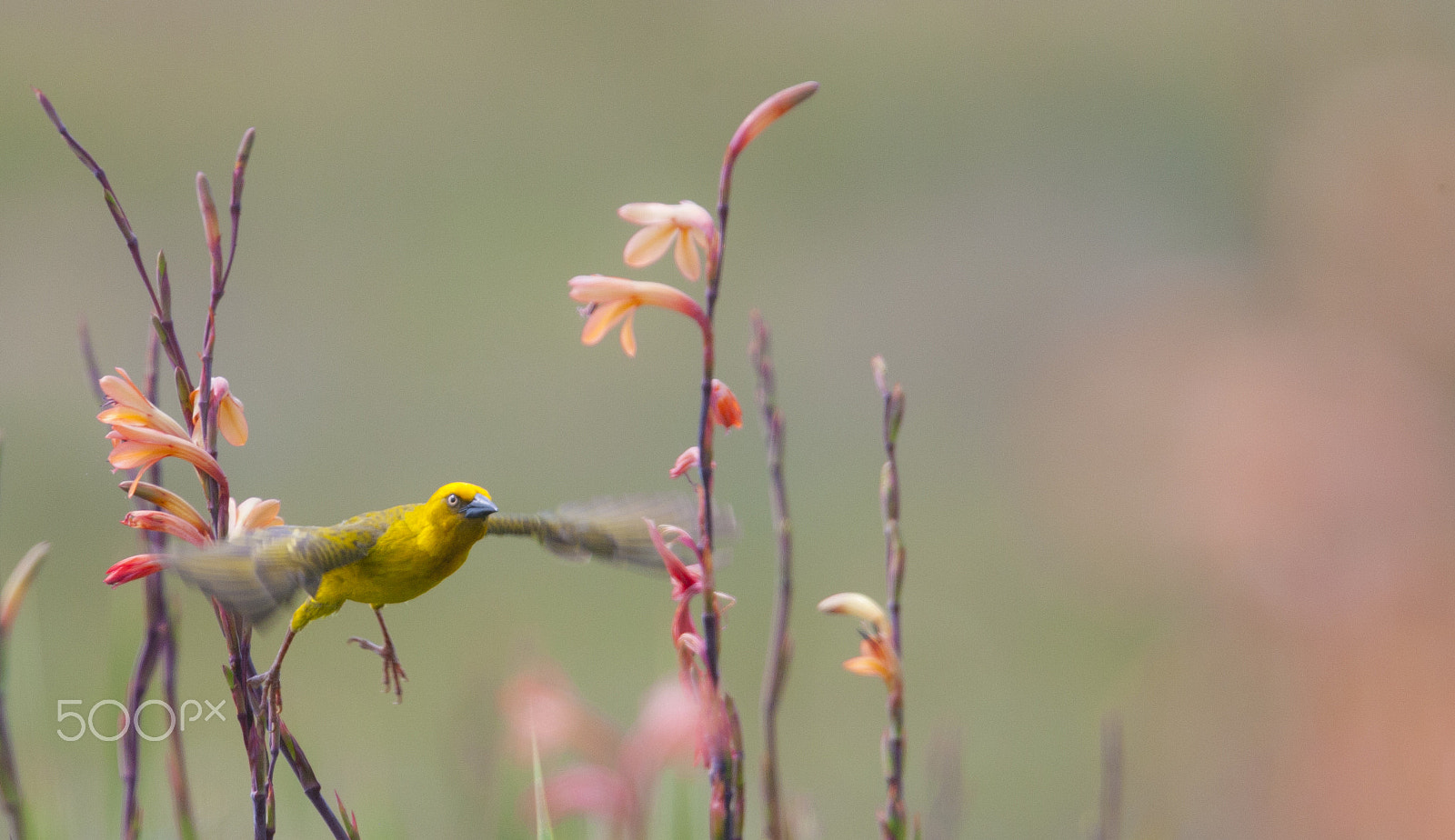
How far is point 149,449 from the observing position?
1.83 feet

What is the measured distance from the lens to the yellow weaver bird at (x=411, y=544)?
20.3 inches

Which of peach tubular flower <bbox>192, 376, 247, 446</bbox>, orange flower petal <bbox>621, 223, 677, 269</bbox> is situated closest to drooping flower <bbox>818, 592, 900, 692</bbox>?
orange flower petal <bbox>621, 223, 677, 269</bbox>

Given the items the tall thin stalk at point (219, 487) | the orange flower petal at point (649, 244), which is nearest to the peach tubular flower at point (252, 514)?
the tall thin stalk at point (219, 487)

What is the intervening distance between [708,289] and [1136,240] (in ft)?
22.5

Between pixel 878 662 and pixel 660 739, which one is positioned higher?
pixel 878 662

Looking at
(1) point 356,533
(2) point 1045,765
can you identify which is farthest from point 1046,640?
(1) point 356,533

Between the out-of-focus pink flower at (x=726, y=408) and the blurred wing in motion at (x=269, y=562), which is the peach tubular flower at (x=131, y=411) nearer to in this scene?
the blurred wing in motion at (x=269, y=562)

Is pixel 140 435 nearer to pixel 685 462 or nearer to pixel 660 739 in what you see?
pixel 685 462

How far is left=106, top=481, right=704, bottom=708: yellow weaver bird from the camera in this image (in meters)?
0.52

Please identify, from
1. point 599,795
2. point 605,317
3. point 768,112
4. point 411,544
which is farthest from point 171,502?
point 599,795

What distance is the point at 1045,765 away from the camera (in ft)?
13.5

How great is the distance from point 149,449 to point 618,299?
0.24 m

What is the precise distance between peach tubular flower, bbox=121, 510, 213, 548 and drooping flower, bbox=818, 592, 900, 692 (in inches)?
12.9

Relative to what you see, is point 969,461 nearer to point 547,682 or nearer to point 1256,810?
point 1256,810
